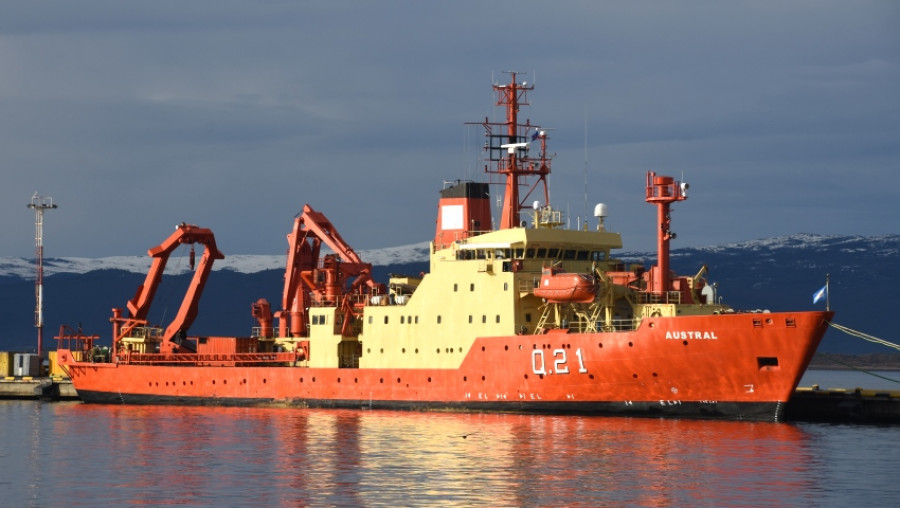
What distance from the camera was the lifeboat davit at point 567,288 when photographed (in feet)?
150

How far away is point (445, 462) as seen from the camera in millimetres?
36562

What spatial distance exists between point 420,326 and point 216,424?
7.96 m

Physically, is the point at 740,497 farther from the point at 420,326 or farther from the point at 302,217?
the point at 302,217

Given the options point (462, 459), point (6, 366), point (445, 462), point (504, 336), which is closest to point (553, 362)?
point (504, 336)

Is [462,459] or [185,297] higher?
[185,297]

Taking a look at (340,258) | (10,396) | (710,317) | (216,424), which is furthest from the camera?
(10,396)

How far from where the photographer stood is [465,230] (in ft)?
174

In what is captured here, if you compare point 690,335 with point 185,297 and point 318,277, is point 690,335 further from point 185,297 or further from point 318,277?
point 185,297

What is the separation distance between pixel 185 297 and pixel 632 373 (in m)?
23.5

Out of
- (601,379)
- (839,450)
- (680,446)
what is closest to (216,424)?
(601,379)

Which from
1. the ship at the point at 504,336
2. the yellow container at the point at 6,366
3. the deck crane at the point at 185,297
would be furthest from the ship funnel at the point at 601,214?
→ the yellow container at the point at 6,366

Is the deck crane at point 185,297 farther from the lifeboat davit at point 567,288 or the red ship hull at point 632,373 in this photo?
the lifeboat davit at point 567,288

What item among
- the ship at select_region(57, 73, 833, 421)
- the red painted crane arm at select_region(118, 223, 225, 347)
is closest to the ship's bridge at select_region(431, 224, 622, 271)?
the ship at select_region(57, 73, 833, 421)

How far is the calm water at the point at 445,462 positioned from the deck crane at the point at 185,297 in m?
10.6
